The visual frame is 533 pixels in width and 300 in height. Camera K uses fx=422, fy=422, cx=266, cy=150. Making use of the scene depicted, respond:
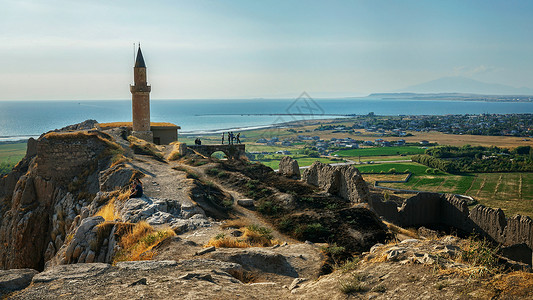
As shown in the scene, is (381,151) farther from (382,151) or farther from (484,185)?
(484,185)

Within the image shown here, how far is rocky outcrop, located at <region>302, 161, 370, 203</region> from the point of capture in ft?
48.8

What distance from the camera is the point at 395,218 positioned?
19031 millimetres

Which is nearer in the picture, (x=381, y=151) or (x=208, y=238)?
(x=208, y=238)

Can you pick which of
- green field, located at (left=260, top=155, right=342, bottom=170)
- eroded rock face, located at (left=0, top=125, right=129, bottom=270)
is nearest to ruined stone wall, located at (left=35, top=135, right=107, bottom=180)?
eroded rock face, located at (left=0, top=125, right=129, bottom=270)

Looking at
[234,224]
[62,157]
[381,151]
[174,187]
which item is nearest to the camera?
[234,224]

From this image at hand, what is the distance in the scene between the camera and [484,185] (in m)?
A: 53.0

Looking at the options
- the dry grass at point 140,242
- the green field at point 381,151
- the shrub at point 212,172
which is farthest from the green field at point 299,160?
the dry grass at point 140,242

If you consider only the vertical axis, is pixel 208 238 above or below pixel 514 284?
below

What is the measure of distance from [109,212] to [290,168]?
8.81 metres

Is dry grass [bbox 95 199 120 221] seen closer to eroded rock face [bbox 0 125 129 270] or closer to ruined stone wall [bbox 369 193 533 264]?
eroded rock face [bbox 0 125 129 270]

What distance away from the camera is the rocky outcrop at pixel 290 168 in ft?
64.2

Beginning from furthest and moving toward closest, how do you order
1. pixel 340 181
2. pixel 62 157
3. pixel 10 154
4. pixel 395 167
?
pixel 10 154 < pixel 395 167 < pixel 62 157 < pixel 340 181

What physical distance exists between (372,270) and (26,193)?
18125 mm

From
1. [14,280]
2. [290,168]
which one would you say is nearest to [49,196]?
[290,168]
